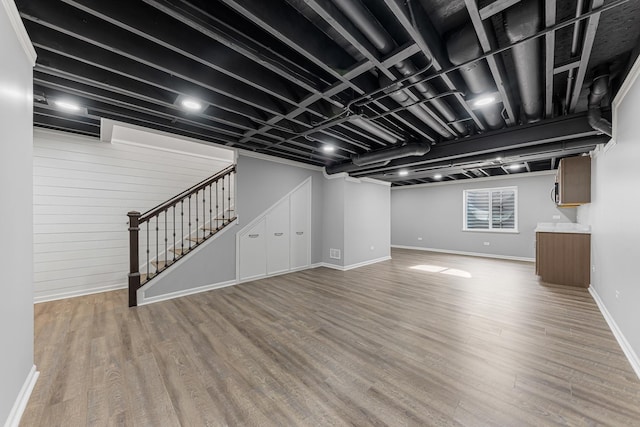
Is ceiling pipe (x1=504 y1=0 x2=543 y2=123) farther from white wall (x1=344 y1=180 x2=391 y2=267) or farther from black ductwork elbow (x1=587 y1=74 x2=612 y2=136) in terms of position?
white wall (x1=344 y1=180 x2=391 y2=267)

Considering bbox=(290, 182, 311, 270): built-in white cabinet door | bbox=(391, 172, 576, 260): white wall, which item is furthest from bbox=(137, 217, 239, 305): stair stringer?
bbox=(391, 172, 576, 260): white wall

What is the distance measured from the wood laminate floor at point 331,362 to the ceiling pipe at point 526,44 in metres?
2.60

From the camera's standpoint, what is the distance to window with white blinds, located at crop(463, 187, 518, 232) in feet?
25.1

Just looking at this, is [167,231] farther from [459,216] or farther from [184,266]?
[459,216]

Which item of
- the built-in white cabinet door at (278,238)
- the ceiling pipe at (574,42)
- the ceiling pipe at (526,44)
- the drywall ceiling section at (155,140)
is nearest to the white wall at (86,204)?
the drywall ceiling section at (155,140)

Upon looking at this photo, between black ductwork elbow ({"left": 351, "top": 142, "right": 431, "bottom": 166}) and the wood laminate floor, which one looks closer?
the wood laminate floor

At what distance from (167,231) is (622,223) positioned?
6703mm

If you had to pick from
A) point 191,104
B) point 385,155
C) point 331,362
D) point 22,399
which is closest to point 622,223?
point 385,155

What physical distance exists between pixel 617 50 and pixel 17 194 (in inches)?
193

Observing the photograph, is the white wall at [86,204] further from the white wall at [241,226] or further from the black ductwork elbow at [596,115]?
the black ductwork elbow at [596,115]

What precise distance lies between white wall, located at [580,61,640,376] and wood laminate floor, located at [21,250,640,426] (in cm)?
29

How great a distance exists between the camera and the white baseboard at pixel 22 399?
1.52m

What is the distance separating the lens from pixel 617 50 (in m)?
2.20

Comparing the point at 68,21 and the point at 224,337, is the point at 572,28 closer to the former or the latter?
the point at 68,21
